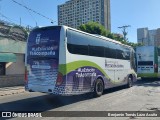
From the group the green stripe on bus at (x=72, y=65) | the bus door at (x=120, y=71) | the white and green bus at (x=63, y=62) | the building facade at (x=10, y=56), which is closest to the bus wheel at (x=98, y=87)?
the white and green bus at (x=63, y=62)

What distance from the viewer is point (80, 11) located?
34.7 meters

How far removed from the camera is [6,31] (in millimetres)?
25656

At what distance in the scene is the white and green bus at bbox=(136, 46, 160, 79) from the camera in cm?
2581

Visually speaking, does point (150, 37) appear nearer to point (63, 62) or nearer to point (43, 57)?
point (43, 57)

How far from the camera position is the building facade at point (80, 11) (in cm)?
3356

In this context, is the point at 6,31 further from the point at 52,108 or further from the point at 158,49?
the point at 52,108

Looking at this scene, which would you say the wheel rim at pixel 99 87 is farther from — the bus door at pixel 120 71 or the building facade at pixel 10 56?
the building facade at pixel 10 56

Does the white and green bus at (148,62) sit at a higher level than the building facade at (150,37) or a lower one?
lower

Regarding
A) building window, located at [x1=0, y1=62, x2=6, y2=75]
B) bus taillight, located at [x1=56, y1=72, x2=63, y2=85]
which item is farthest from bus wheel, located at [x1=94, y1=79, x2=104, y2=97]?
building window, located at [x1=0, y1=62, x2=6, y2=75]

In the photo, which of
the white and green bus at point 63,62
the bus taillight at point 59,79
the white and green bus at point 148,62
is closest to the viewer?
the bus taillight at point 59,79

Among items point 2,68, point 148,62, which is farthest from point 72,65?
point 148,62

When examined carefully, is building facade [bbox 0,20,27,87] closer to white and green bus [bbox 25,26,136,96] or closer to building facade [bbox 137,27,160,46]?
white and green bus [bbox 25,26,136,96]

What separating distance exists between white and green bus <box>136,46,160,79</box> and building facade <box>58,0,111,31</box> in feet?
35.3

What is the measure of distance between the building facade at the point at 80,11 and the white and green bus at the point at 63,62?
61.2 ft
